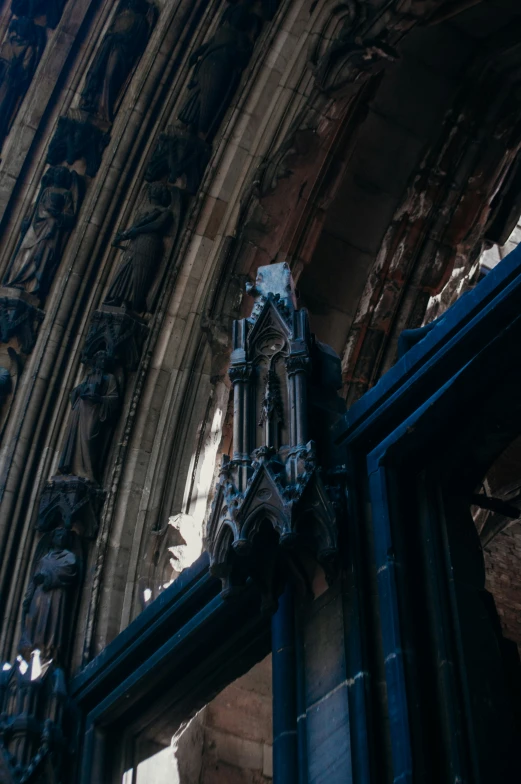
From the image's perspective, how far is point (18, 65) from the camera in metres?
11.8

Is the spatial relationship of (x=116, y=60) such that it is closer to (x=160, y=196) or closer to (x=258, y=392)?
(x=160, y=196)

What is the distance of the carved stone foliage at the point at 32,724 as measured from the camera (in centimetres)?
746

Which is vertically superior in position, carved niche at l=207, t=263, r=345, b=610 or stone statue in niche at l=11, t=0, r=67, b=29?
stone statue in niche at l=11, t=0, r=67, b=29

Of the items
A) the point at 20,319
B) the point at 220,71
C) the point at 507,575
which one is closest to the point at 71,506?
the point at 20,319

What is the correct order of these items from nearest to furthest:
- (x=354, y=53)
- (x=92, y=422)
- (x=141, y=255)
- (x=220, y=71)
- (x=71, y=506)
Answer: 1. (x=71, y=506)
2. (x=92, y=422)
3. (x=354, y=53)
4. (x=141, y=255)
5. (x=220, y=71)

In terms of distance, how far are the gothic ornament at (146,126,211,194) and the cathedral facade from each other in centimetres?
2

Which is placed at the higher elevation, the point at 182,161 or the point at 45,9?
the point at 45,9

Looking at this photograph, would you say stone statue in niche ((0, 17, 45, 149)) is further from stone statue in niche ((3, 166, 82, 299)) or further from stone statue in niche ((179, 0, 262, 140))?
stone statue in niche ((179, 0, 262, 140))

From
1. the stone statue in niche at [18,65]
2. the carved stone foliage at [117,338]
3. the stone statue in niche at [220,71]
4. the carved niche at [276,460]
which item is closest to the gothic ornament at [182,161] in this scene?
the stone statue in niche at [220,71]

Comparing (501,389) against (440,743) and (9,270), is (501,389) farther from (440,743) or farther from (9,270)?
(9,270)

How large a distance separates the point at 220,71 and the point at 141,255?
1516 millimetres

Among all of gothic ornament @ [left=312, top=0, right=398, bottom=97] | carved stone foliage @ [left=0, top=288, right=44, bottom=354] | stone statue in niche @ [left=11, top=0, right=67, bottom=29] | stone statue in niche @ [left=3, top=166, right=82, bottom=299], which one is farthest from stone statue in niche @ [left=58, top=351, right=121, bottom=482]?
stone statue in niche @ [left=11, top=0, right=67, bottom=29]

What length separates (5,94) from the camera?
11.8m

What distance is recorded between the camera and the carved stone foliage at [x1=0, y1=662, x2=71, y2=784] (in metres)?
7.46
